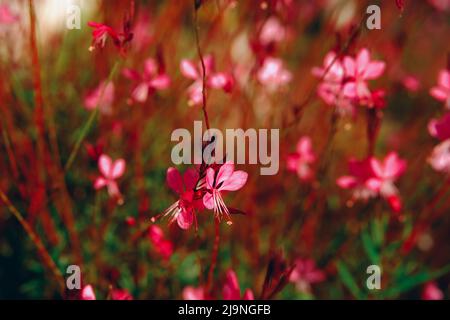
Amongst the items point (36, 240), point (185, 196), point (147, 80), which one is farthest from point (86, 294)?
point (147, 80)

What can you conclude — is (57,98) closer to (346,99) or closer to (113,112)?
(113,112)

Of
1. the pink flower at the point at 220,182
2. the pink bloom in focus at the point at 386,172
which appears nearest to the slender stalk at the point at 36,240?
the pink flower at the point at 220,182

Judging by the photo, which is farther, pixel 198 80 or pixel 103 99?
pixel 103 99

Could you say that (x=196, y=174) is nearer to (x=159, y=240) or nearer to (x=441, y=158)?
(x=159, y=240)

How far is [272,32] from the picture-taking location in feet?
5.14

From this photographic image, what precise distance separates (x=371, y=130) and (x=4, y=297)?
98cm

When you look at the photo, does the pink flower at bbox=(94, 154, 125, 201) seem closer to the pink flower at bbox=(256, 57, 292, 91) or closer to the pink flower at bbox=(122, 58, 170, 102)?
the pink flower at bbox=(122, 58, 170, 102)

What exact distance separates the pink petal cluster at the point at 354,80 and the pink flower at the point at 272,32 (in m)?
0.31

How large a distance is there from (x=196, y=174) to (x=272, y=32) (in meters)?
0.96

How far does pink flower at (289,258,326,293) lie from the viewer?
1.25 meters

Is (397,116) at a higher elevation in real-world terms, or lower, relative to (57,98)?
higher

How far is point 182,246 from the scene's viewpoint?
3.98 ft

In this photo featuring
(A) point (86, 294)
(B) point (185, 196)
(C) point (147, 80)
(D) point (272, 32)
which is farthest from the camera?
(D) point (272, 32)
